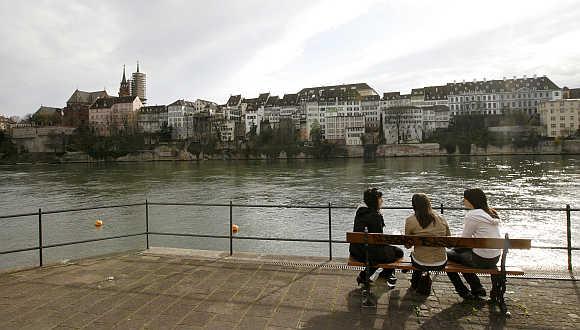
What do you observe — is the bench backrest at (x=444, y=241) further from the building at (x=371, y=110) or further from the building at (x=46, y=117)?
the building at (x=46, y=117)

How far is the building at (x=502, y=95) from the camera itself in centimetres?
11758

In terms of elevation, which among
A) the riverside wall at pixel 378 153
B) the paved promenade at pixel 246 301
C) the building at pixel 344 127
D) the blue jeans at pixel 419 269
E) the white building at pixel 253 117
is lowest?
the paved promenade at pixel 246 301

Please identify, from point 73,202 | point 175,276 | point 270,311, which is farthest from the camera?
point 73,202

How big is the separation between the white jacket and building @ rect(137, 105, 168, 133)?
153 m

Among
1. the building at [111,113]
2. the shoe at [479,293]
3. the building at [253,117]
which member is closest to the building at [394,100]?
the building at [253,117]

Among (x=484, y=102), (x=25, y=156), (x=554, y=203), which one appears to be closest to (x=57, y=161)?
(x=25, y=156)

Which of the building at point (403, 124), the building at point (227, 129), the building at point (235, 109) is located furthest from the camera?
the building at point (235, 109)

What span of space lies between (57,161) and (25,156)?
10443mm

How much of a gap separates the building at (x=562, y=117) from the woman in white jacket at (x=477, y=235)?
11677cm

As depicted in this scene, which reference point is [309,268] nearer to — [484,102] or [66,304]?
[66,304]

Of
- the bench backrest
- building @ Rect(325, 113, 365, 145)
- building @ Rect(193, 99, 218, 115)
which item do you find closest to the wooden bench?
the bench backrest

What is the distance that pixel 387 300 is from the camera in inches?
210

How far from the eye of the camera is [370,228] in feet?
18.9

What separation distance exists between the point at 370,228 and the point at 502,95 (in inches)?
5100
